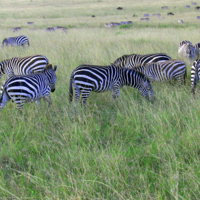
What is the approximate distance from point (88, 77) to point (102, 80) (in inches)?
13.6

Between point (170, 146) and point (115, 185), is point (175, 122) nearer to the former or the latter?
point (170, 146)

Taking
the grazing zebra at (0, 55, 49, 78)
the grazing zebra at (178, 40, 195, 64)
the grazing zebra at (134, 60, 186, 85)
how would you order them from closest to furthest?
1. the grazing zebra at (134, 60, 186, 85)
2. the grazing zebra at (0, 55, 49, 78)
3. the grazing zebra at (178, 40, 195, 64)

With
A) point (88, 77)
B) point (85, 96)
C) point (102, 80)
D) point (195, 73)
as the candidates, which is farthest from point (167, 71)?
point (85, 96)

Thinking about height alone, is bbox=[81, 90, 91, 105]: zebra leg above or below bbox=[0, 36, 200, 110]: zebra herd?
below

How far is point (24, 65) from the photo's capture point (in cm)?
702

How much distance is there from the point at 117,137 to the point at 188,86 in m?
3.55

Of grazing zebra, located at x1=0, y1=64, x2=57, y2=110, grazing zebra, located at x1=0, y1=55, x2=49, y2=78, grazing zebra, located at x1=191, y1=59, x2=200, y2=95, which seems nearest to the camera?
grazing zebra, located at x1=0, y1=64, x2=57, y2=110

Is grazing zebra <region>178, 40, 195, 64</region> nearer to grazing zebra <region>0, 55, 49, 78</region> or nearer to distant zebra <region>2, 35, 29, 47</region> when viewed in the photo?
grazing zebra <region>0, 55, 49, 78</region>

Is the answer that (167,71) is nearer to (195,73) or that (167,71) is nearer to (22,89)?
(195,73)

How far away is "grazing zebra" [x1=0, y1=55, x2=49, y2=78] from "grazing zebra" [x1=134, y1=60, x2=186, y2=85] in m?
3.02

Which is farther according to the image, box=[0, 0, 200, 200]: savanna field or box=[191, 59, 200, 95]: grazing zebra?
box=[191, 59, 200, 95]: grazing zebra

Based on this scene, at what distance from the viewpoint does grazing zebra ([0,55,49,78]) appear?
7000 mm

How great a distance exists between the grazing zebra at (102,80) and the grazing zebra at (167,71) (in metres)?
1.13

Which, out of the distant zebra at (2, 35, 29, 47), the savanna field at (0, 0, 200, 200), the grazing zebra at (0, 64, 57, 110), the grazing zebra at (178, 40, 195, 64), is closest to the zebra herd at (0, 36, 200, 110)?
the grazing zebra at (0, 64, 57, 110)
